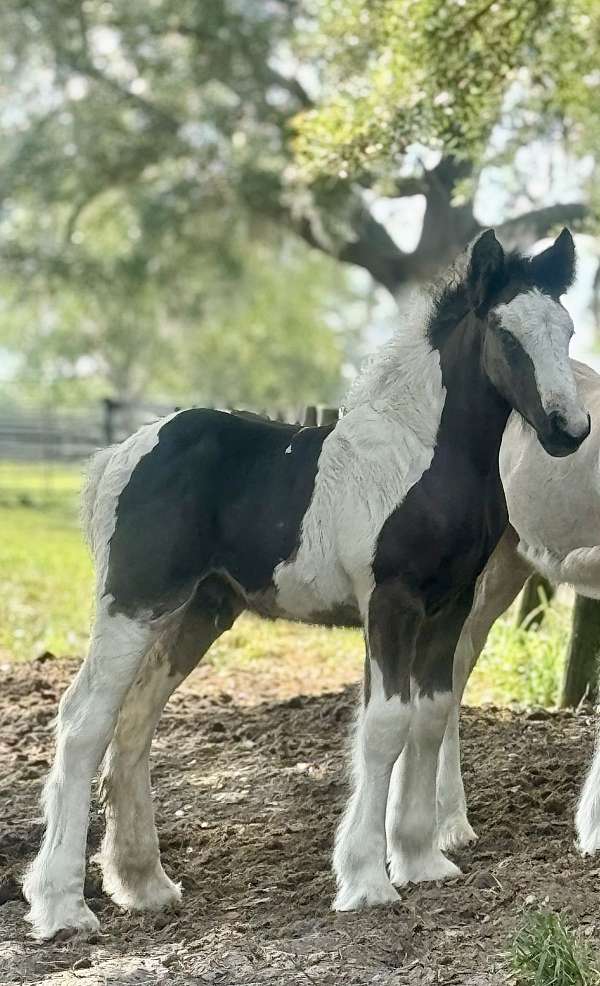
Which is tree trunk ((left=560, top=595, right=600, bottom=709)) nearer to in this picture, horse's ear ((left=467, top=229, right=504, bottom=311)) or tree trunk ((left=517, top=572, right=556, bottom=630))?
tree trunk ((left=517, top=572, right=556, bottom=630))

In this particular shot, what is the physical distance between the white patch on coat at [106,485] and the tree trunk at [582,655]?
3.16m

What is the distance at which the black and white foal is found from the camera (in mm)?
3785

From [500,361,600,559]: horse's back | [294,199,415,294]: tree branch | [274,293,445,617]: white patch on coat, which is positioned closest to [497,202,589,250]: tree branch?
[294,199,415,294]: tree branch

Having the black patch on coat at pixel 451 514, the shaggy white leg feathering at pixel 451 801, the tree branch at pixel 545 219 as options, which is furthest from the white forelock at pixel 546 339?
the tree branch at pixel 545 219

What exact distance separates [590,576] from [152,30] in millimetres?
14967

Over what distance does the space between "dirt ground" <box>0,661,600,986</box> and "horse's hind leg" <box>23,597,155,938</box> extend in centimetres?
14

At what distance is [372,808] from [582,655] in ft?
9.94

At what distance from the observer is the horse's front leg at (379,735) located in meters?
3.77

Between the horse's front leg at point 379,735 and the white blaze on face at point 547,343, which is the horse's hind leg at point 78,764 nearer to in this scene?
the horse's front leg at point 379,735

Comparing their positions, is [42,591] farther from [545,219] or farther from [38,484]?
[38,484]

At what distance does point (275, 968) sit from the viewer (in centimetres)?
325

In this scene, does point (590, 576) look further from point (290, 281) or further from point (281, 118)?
point (290, 281)

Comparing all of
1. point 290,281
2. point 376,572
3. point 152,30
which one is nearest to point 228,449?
point 376,572

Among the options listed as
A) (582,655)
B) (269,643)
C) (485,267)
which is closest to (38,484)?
(269,643)
